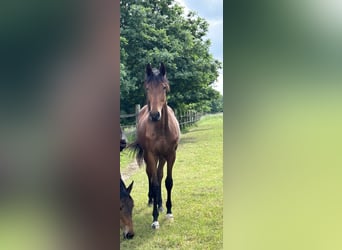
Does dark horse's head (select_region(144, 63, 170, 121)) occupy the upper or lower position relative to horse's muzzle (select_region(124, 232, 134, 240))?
upper

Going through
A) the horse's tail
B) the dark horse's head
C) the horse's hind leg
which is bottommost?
the horse's hind leg

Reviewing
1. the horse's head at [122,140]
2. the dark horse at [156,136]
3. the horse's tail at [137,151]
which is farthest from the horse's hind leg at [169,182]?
the horse's head at [122,140]

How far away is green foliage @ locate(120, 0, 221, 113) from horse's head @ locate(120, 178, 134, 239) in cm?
46

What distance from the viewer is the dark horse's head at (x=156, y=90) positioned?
72.6 inches

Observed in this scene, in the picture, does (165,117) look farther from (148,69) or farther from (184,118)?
(148,69)

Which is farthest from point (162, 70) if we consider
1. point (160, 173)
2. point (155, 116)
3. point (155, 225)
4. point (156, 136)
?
point (155, 225)

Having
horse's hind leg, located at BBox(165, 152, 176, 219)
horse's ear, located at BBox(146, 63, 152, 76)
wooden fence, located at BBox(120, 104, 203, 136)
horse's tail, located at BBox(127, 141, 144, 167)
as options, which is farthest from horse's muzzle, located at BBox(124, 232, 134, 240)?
horse's ear, located at BBox(146, 63, 152, 76)

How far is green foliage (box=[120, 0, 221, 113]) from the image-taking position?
→ 71.2 inches

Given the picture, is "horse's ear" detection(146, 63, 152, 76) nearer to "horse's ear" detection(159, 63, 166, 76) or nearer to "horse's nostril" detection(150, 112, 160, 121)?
"horse's ear" detection(159, 63, 166, 76)
